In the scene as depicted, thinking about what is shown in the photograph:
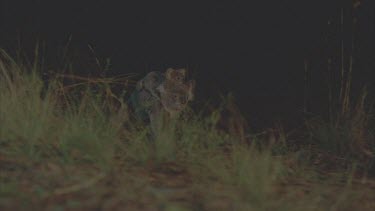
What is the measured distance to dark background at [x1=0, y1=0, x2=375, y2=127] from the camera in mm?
8344

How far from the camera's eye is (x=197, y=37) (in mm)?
8891

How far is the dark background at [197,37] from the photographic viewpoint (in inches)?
328

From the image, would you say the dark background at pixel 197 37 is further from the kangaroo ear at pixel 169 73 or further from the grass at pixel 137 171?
the grass at pixel 137 171

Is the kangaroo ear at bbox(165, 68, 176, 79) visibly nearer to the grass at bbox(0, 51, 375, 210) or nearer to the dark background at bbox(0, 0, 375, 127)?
the grass at bbox(0, 51, 375, 210)

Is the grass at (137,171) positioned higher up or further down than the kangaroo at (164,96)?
further down

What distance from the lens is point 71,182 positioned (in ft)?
11.1

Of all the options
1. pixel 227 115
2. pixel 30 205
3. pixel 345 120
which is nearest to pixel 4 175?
pixel 30 205

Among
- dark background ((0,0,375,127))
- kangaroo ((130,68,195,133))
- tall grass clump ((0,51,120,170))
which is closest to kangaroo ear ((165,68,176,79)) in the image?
kangaroo ((130,68,195,133))

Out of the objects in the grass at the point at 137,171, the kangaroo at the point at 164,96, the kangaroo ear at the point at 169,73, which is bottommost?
the grass at the point at 137,171

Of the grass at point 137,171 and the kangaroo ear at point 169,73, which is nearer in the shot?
the grass at point 137,171

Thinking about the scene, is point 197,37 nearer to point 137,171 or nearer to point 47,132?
point 47,132

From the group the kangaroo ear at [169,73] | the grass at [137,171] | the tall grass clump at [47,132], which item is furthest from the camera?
the kangaroo ear at [169,73]

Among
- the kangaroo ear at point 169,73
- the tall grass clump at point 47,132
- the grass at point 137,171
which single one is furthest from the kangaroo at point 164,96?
the tall grass clump at point 47,132

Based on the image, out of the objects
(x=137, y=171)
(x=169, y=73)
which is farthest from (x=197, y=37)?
(x=137, y=171)
